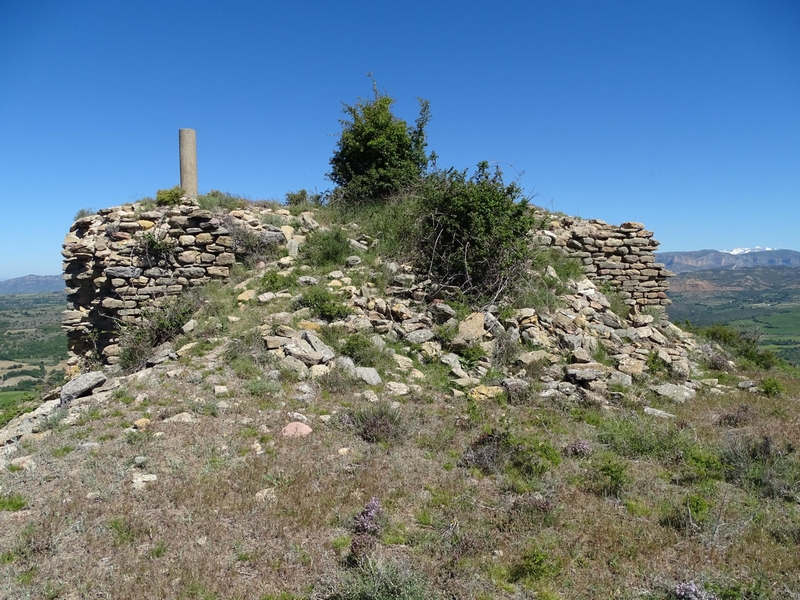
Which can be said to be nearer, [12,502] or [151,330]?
[12,502]

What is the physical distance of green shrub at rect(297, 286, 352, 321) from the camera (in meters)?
9.42

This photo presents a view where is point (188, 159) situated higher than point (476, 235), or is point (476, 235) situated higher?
point (188, 159)

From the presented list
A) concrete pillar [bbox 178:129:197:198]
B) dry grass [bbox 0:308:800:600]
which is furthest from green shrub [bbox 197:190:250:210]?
dry grass [bbox 0:308:800:600]

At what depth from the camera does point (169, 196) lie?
11.9 metres

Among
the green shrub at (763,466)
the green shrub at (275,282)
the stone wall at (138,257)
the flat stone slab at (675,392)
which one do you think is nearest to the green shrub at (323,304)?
the green shrub at (275,282)

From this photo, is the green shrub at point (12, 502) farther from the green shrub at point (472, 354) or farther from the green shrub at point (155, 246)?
the green shrub at point (155, 246)

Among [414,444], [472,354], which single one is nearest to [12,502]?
[414,444]

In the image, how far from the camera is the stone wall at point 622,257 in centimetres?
1314

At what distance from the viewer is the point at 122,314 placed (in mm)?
10664

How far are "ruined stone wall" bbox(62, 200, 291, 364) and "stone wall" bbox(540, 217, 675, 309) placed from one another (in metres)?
8.34

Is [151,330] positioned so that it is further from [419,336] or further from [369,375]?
[419,336]

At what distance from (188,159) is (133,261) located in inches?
141

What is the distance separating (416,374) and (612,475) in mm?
3894

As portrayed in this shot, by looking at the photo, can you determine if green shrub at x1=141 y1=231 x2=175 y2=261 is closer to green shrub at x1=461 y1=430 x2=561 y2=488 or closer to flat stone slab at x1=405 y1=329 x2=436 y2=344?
flat stone slab at x1=405 y1=329 x2=436 y2=344
